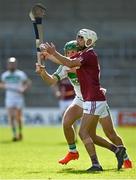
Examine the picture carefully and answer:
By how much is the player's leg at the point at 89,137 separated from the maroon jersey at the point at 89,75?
1.09 ft

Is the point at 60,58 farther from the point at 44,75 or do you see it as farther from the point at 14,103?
the point at 14,103

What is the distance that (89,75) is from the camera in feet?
39.4

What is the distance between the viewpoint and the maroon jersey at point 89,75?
39.1 feet

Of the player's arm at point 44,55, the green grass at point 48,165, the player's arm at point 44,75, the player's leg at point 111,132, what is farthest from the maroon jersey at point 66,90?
the player's arm at point 44,55

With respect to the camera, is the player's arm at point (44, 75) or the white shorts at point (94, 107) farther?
the player's arm at point (44, 75)

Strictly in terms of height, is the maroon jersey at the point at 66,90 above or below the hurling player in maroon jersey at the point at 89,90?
below

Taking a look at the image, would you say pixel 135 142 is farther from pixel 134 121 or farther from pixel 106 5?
pixel 106 5

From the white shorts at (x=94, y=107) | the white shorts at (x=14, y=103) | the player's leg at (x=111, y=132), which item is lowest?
the white shorts at (x=14, y=103)

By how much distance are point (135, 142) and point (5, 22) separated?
736 inches

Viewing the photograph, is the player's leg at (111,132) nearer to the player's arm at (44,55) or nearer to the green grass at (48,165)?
the green grass at (48,165)

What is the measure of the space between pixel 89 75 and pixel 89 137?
1.02m

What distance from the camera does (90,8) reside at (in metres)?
39.8

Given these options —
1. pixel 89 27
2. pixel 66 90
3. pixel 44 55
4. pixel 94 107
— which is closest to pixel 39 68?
pixel 44 55

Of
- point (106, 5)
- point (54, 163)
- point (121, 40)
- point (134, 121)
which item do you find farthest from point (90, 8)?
point (54, 163)
